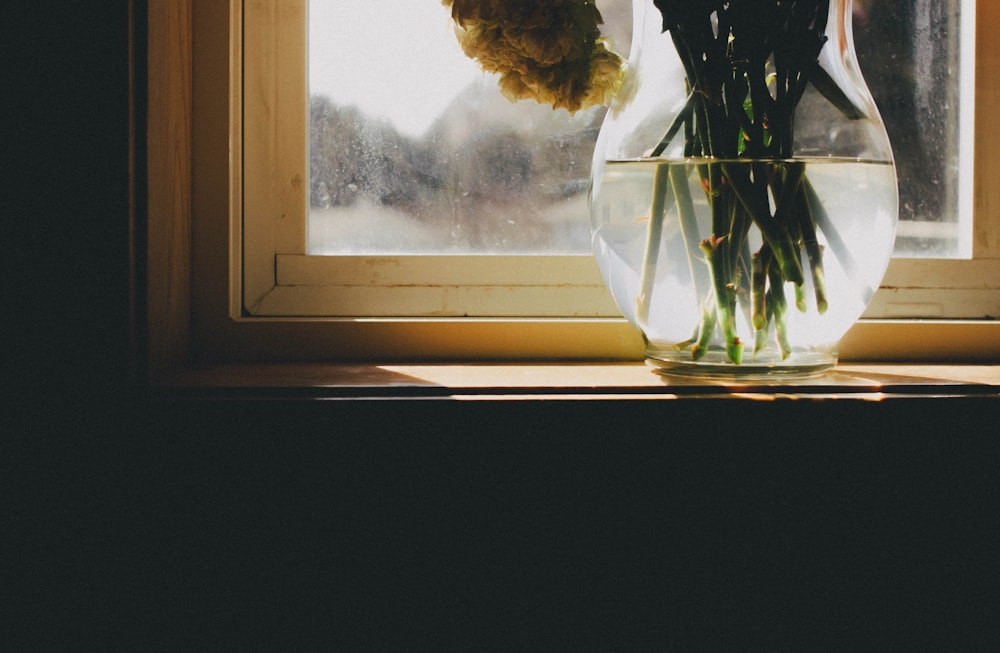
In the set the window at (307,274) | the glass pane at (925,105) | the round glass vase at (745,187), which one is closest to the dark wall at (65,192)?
the window at (307,274)

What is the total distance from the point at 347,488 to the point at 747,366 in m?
0.39

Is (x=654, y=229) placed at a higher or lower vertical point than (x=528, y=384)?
higher

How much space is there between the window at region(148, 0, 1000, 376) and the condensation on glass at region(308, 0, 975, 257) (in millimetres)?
26

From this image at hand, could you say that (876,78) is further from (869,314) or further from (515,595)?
(515,595)

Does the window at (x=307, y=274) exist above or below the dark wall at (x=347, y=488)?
above

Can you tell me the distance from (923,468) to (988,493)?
0.07m

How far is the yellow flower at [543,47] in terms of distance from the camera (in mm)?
758

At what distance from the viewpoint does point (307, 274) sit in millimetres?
991

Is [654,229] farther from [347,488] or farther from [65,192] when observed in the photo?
[65,192]

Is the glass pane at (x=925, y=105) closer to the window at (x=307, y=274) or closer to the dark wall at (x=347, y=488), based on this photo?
the window at (x=307, y=274)

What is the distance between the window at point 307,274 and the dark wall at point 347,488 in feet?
0.50

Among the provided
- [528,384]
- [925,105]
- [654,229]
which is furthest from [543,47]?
[925,105]

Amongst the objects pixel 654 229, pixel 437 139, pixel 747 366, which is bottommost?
pixel 747 366

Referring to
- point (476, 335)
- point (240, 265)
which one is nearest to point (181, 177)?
point (240, 265)
